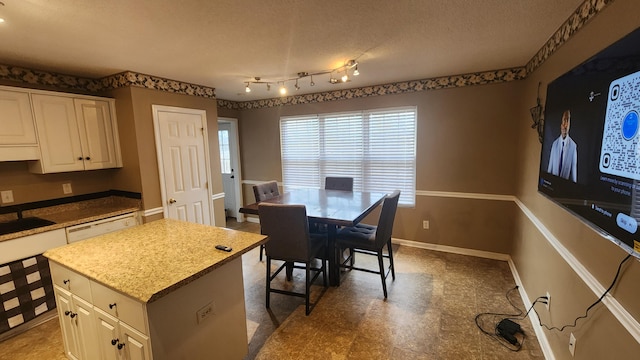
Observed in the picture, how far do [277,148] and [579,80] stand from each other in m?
4.05

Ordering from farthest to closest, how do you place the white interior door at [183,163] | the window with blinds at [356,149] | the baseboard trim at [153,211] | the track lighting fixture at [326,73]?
1. the window with blinds at [356,149]
2. the white interior door at [183,163]
3. the baseboard trim at [153,211]
4. the track lighting fixture at [326,73]

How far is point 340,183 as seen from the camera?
12.9ft

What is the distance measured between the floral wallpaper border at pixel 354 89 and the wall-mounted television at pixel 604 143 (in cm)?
39

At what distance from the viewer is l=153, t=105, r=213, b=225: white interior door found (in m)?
3.21

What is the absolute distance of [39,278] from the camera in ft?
7.59

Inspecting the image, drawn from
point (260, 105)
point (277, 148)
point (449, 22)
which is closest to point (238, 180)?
point (277, 148)

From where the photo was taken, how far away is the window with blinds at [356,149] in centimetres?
383

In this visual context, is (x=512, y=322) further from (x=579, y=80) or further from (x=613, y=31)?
(x=613, y=31)

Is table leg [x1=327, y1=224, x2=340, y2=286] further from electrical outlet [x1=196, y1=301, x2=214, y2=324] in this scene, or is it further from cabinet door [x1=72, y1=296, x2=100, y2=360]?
cabinet door [x1=72, y1=296, x2=100, y2=360]

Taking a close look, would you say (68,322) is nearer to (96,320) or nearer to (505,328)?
(96,320)

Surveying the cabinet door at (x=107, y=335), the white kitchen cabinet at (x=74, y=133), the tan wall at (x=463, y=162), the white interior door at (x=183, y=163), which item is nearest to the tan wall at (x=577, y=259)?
the tan wall at (x=463, y=162)

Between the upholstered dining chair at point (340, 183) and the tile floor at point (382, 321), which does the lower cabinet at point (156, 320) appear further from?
the upholstered dining chair at point (340, 183)

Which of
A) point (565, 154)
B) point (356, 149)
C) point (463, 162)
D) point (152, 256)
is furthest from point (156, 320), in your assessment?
point (463, 162)

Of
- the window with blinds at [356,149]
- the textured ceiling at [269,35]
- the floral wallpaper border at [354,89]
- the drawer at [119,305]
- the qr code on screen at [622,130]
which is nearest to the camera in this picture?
the qr code on screen at [622,130]
